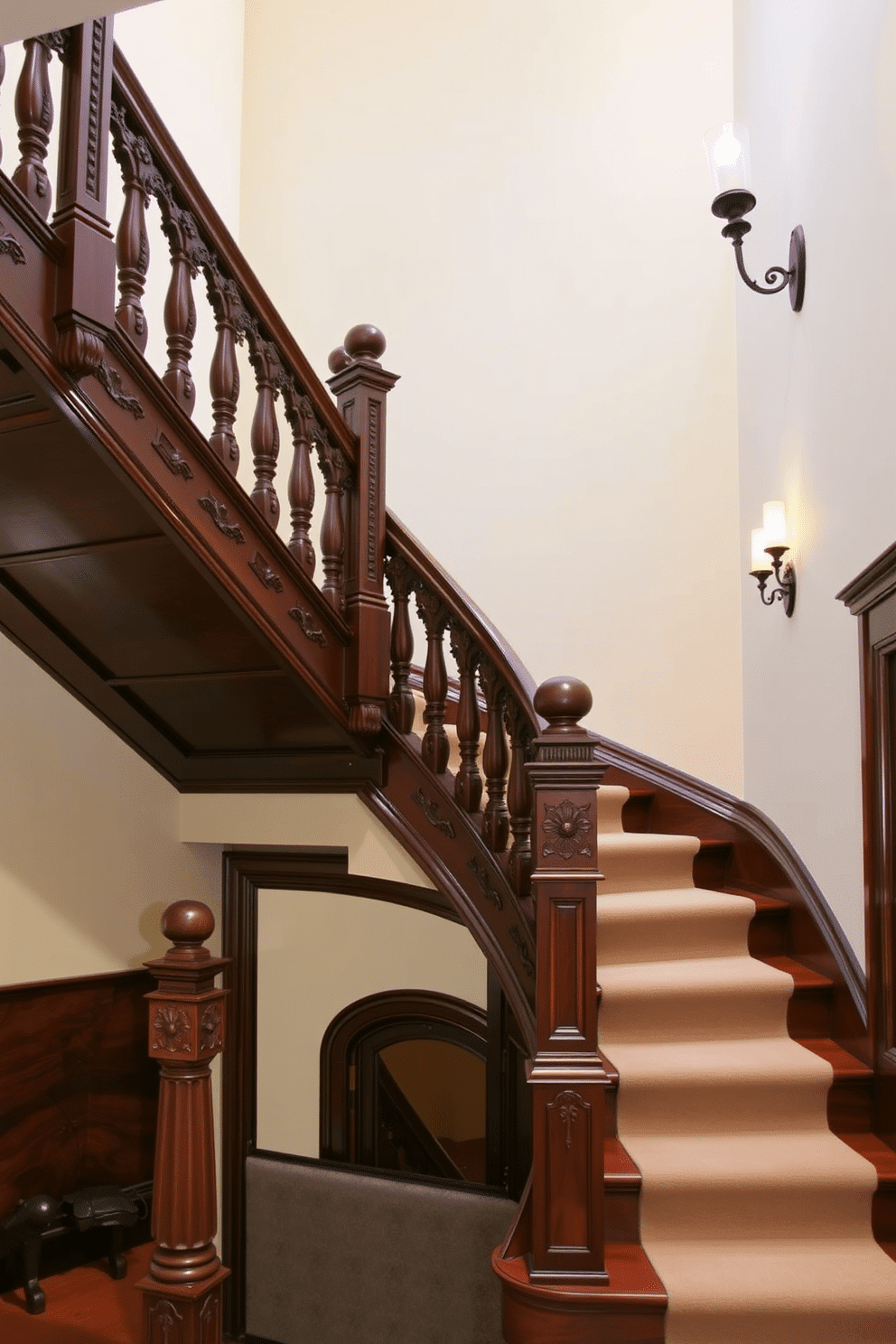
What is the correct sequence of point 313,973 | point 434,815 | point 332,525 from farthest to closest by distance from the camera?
point 313,973
point 434,815
point 332,525

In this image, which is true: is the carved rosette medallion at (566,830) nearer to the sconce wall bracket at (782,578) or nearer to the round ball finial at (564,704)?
the round ball finial at (564,704)

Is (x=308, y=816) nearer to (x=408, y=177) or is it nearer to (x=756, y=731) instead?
(x=756, y=731)

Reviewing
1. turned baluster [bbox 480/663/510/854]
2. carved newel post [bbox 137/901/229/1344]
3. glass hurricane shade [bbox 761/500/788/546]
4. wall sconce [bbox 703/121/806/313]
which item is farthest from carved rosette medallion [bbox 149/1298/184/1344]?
wall sconce [bbox 703/121/806/313]

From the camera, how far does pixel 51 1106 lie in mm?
4145

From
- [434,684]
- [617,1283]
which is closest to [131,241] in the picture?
[434,684]

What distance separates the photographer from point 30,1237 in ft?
12.5

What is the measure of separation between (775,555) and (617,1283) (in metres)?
2.51

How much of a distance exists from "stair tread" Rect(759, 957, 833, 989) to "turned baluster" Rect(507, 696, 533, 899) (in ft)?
3.29

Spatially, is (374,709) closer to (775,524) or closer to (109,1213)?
(775,524)

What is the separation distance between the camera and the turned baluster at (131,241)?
109 inches

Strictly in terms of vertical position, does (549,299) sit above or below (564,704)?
above

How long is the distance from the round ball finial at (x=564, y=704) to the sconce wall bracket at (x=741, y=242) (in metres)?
1.82

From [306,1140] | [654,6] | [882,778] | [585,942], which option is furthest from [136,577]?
[654,6]

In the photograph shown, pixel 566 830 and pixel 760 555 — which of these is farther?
pixel 760 555
